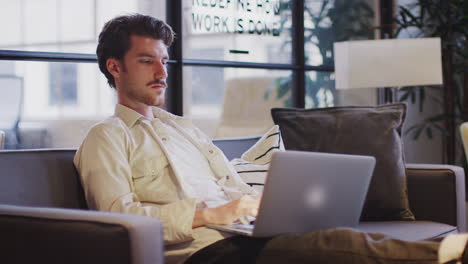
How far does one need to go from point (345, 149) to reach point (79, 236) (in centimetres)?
132

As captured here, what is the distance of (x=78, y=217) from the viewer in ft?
4.72

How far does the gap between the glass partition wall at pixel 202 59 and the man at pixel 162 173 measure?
0.80 meters

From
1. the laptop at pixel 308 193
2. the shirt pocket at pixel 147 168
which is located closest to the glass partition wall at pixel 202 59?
the shirt pocket at pixel 147 168

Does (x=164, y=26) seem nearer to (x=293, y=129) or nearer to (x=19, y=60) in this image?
(x=293, y=129)

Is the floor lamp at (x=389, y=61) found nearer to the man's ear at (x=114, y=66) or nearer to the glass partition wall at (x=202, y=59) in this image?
the glass partition wall at (x=202, y=59)

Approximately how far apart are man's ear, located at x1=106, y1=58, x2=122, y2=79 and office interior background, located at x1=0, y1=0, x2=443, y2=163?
2.54ft

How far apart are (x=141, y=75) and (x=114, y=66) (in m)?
0.10

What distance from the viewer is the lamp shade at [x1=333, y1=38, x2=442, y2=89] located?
3.68 m

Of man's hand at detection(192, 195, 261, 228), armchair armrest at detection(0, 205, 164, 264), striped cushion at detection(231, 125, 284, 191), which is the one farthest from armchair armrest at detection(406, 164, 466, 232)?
armchair armrest at detection(0, 205, 164, 264)

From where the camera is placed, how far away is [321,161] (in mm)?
1563

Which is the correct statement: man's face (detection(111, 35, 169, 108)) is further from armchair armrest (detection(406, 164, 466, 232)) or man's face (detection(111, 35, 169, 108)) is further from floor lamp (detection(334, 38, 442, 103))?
floor lamp (detection(334, 38, 442, 103))

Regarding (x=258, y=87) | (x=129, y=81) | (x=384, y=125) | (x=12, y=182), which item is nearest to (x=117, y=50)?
(x=129, y=81)

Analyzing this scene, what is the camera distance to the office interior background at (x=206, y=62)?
2.87m

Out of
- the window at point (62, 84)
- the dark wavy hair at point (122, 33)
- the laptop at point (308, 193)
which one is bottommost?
the laptop at point (308, 193)
